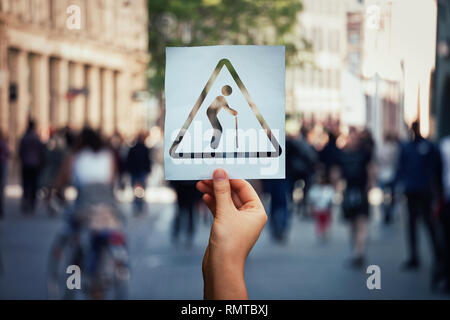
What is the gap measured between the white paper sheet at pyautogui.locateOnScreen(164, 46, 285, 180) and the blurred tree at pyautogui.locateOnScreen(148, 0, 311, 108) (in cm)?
481

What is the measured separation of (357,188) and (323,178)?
3422 millimetres

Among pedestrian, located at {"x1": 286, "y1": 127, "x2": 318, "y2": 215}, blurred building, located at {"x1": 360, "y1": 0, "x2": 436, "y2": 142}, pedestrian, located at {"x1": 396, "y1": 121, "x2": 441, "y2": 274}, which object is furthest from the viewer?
pedestrian, located at {"x1": 286, "y1": 127, "x2": 318, "y2": 215}

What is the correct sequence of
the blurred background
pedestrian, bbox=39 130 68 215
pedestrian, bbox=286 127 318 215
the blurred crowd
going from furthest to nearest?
pedestrian, bbox=39 130 68 215, pedestrian, bbox=286 127 318 215, the blurred crowd, the blurred background

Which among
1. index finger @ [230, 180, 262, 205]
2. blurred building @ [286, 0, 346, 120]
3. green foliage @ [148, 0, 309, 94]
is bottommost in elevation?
index finger @ [230, 180, 262, 205]

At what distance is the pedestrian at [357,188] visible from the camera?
31.7 feet

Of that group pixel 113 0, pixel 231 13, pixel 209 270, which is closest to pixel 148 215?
pixel 231 13

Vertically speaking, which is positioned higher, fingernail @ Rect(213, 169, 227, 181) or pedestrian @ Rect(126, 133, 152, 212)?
fingernail @ Rect(213, 169, 227, 181)

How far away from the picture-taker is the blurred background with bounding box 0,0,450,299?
94.3 inches

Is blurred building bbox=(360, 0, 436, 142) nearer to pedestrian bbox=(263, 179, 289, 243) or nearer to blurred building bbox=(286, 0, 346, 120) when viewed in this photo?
blurred building bbox=(286, 0, 346, 120)

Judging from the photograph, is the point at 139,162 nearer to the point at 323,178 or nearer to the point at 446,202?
the point at 323,178

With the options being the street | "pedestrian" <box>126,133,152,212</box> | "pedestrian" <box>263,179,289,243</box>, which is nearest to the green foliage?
"pedestrian" <box>263,179,289,243</box>

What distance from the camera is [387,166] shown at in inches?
582

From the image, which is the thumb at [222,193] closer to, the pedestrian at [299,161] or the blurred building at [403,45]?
the blurred building at [403,45]

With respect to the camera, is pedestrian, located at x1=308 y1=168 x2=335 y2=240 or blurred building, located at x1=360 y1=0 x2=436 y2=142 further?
pedestrian, located at x1=308 y1=168 x2=335 y2=240
